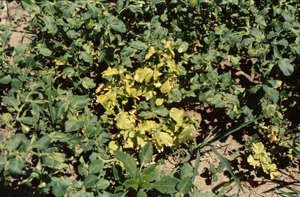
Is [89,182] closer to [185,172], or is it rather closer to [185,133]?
[185,172]

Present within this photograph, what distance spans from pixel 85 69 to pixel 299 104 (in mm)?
2478

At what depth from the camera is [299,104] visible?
3129 mm

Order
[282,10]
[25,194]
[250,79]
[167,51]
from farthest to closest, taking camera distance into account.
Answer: [250,79] < [282,10] < [167,51] < [25,194]

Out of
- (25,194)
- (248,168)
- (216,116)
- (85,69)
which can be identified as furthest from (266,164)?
(25,194)

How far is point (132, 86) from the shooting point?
2520 millimetres

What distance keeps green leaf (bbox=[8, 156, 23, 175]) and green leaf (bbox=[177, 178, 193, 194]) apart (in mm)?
1017

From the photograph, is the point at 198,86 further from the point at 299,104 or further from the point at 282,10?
the point at 299,104

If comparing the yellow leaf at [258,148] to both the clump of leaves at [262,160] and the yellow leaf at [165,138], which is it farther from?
the yellow leaf at [165,138]

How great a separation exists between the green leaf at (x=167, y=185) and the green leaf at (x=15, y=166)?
35.8 inches

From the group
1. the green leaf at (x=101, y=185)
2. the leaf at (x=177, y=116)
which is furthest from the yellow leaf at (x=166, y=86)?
the green leaf at (x=101, y=185)

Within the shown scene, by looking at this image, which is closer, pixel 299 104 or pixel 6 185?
pixel 6 185

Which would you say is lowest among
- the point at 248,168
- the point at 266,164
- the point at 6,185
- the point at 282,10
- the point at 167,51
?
the point at 248,168

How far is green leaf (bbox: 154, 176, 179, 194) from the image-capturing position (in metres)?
1.84

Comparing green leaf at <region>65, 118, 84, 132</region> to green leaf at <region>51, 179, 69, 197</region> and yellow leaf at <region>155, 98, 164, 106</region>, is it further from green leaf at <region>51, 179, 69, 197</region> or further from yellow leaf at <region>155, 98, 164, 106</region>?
yellow leaf at <region>155, 98, 164, 106</region>
